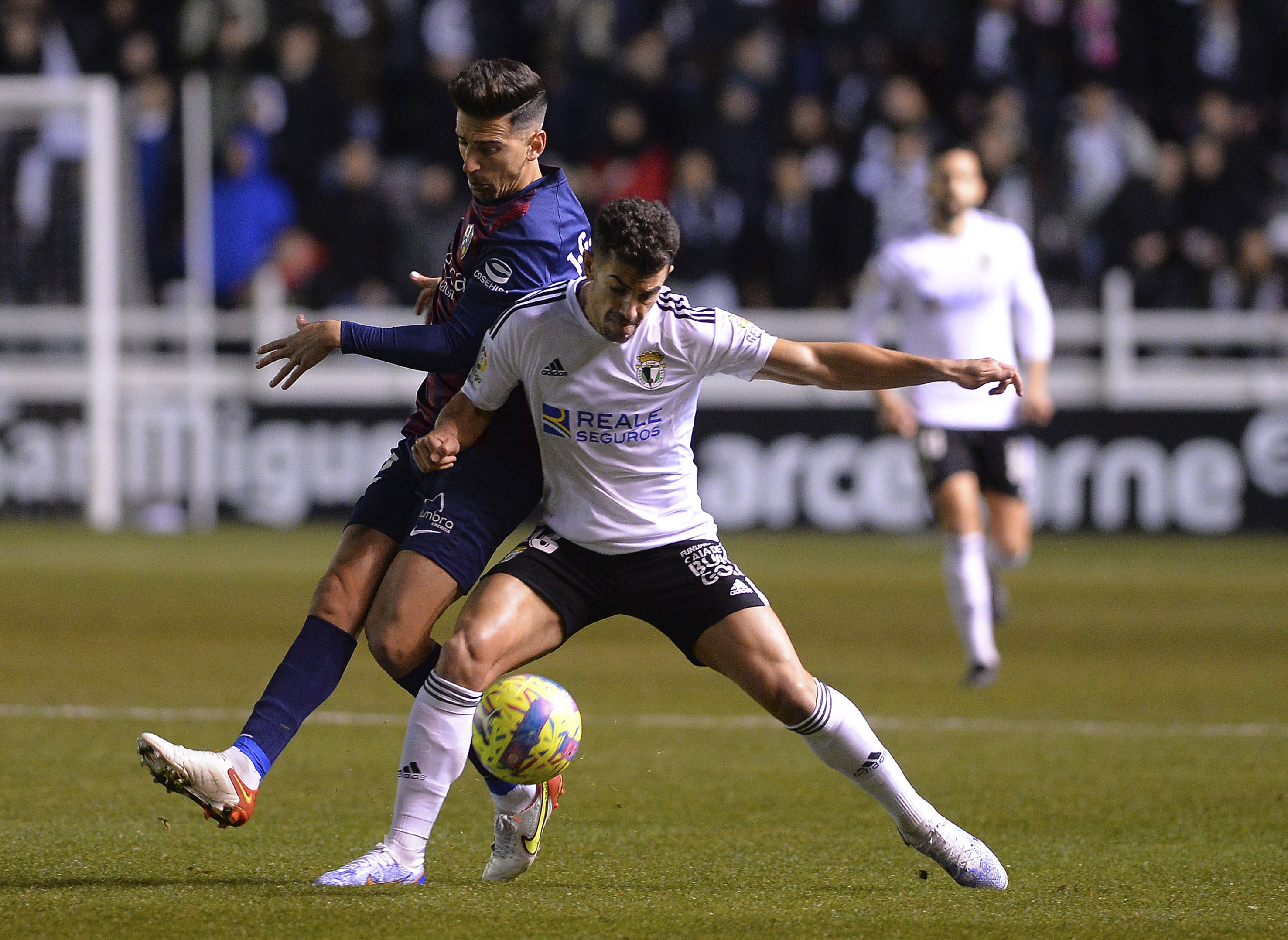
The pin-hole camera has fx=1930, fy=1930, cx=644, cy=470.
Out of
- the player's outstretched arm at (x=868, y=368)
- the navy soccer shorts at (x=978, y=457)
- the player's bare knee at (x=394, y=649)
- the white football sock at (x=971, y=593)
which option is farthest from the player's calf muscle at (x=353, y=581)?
the navy soccer shorts at (x=978, y=457)

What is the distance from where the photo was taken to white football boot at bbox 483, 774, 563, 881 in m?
4.94

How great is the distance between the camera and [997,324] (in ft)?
29.6

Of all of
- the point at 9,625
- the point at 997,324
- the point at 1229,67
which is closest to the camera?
the point at 997,324

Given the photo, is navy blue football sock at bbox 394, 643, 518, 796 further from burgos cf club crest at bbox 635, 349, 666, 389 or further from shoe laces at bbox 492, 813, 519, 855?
burgos cf club crest at bbox 635, 349, 666, 389

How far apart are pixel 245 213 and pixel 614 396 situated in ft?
41.3

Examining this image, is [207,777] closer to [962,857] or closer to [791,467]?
[962,857]

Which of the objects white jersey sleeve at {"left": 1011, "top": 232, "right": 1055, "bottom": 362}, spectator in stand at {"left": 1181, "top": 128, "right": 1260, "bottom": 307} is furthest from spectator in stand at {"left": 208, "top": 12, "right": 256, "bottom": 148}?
white jersey sleeve at {"left": 1011, "top": 232, "right": 1055, "bottom": 362}

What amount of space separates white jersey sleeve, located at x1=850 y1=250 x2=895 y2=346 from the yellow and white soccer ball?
15.1 feet

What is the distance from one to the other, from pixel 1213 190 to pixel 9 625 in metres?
10.4

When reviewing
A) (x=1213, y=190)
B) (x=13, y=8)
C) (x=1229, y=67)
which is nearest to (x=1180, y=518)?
(x=1213, y=190)

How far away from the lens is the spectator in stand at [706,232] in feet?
52.1

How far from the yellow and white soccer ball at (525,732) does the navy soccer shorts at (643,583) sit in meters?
0.19

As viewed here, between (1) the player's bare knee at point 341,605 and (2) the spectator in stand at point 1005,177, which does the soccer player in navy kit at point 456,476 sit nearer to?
(1) the player's bare knee at point 341,605

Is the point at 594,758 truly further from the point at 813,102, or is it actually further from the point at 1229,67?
the point at 1229,67
